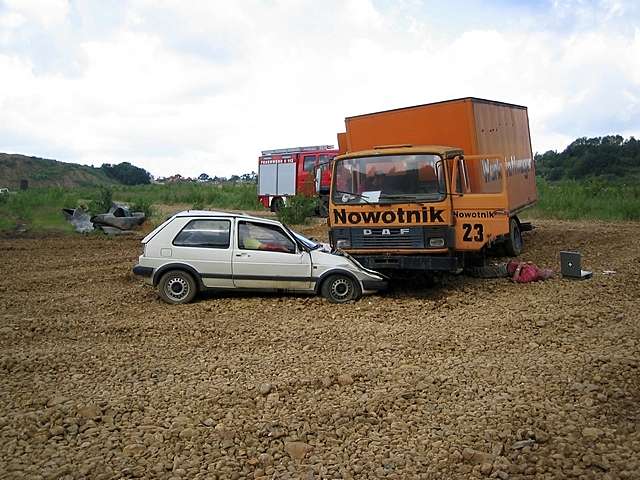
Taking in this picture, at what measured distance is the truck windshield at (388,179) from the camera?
29.2ft

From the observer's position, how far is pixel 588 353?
573 cm

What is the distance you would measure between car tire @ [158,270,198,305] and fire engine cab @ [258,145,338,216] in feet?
43.9

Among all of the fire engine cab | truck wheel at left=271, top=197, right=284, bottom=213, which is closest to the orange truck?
the fire engine cab

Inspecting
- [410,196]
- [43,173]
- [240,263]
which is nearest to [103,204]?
[240,263]

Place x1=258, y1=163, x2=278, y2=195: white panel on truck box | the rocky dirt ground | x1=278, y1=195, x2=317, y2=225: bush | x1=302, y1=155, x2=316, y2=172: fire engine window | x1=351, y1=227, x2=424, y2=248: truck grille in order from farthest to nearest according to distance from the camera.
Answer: x1=258, y1=163, x2=278, y2=195: white panel on truck box
x1=302, y1=155, x2=316, y2=172: fire engine window
x1=278, y1=195, x2=317, y2=225: bush
x1=351, y1=227, x2=424, y2=248: truck grille
the rocky dirt ground

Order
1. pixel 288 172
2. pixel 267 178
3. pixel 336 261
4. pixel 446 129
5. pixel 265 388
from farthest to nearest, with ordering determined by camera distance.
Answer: pixel 267 178, pixel 288 172, pixel 446 129, pixel 336 261, pixel 265 388

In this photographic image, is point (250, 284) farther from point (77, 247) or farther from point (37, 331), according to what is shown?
point (77, 247)

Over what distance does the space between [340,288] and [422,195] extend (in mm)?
1771

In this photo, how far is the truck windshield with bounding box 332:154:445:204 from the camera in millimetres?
8914

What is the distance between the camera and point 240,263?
867cm

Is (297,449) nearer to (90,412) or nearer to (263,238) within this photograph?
(90,412)

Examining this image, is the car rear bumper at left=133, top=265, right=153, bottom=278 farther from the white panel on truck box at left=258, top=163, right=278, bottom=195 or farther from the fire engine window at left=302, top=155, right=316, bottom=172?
the white panel on truck box at left=258, top=163, right=278, bottom=195

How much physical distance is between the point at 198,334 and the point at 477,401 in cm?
339

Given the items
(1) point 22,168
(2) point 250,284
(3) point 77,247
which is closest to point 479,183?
(2) point 250,284
